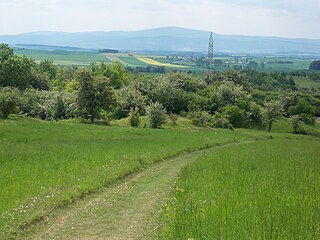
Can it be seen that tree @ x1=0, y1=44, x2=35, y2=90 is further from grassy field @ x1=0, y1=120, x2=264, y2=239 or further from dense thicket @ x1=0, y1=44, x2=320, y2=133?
grassy field @ x1=0, y1=120, x2=264, y2=239

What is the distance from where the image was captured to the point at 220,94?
84.2 m

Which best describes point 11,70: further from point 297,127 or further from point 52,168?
point 52,168

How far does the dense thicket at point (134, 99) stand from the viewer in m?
55.2

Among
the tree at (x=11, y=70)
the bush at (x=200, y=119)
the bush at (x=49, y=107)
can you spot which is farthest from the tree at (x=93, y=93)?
the tree at (x=11, y=70)

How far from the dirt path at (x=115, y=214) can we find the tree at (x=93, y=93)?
126 ft

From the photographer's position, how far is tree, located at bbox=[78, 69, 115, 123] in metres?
54.4

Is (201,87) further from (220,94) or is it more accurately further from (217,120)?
(217,120)

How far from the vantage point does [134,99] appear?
69375 mm

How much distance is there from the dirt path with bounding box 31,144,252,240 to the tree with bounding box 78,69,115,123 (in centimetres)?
3839

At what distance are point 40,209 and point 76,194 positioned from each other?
2.30 meters

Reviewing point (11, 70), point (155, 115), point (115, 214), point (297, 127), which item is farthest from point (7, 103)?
point (297, 127)

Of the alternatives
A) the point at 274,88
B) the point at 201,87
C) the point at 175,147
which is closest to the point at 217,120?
the point at 201,87

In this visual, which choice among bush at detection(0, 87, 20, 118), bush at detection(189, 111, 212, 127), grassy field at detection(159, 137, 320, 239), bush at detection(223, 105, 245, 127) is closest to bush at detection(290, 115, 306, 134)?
bush at detection(223, 105, 245, 127)

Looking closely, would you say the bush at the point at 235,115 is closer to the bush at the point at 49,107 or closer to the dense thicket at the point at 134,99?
the dense thicket at the point at 134,99
